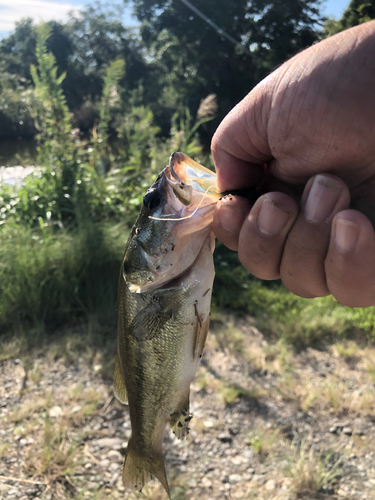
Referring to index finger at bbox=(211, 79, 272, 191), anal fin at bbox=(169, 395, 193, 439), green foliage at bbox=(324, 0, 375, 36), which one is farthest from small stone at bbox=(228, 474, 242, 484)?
green foliage at bbox=(324, 0, 375, 36)

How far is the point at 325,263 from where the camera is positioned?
1461mm

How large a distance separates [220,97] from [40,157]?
16.3m

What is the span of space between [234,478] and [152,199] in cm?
242

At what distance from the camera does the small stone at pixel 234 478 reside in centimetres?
274

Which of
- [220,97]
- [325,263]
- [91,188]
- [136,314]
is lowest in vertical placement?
[220,97]

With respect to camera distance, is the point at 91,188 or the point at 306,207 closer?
the point at 306,207

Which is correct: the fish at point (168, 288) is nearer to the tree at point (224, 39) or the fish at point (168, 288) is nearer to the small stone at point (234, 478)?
the small stone at point (234, 478)

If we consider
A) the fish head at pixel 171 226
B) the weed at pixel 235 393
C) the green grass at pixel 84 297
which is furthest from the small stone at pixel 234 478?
the fish head at pixel 171 226

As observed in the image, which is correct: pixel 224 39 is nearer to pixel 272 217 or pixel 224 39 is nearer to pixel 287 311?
pixel 287 311

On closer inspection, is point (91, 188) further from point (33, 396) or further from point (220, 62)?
point (220, 62)

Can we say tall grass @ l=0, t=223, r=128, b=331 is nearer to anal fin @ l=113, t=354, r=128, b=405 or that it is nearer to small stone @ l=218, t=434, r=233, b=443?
small stone @ l=218, t=434, r=233, b=443

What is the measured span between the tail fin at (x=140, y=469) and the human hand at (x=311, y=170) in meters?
1.11

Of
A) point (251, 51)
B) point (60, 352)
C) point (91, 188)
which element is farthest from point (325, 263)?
point (251, 51)

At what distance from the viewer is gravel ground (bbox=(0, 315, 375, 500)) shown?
2635mm
